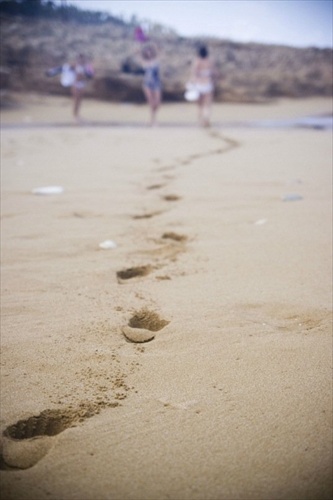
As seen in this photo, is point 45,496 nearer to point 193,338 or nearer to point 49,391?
point 49,391

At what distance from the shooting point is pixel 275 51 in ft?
59.5

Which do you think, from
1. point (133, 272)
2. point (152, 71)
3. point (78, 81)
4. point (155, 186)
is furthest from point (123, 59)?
point (133, 272)

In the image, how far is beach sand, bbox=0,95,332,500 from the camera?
0.83m

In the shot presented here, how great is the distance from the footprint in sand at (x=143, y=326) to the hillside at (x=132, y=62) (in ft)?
46.6

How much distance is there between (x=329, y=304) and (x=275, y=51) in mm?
19933

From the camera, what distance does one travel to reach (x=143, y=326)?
137 centimetres

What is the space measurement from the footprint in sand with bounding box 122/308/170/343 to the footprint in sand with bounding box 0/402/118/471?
0.30 metres

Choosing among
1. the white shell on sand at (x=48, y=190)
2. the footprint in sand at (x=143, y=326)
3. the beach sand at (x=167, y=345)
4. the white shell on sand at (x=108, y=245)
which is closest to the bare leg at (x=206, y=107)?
the beach sand at (x=167, y=345)

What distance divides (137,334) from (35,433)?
1.49 feet

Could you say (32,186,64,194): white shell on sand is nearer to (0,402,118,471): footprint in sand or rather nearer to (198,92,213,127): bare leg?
(0,402,118,471): footprint in sand

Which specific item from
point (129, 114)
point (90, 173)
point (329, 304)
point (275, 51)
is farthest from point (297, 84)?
point (329, 304)

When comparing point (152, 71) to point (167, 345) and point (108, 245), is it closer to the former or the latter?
point (108, 245)

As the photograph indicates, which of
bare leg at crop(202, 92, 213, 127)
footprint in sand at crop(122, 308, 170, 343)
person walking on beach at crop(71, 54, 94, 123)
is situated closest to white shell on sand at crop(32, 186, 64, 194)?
footprint in sand at crop(122, 308, 170, 343)

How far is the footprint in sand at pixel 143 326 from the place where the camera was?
128 cm
